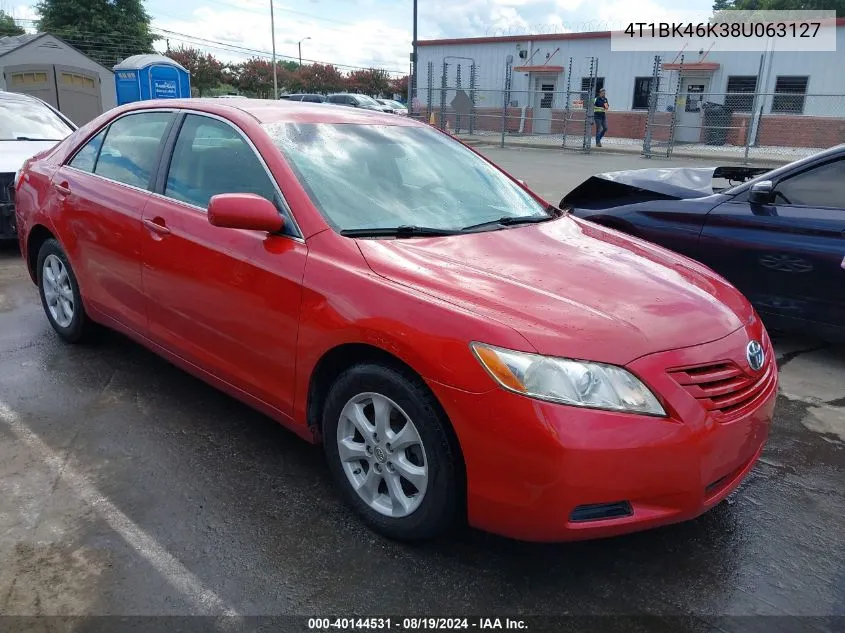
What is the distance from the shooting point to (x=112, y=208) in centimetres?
380

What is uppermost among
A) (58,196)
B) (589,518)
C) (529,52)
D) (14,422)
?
(529,52)

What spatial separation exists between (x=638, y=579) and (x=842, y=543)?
0.90 meters

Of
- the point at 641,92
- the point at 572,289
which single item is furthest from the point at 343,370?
the point at 641,92

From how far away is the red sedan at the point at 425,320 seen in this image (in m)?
2.19

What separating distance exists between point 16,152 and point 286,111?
17.4ft

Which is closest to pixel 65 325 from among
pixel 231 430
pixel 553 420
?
pixel 231 430

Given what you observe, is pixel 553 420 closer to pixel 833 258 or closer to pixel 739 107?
pixel 833 258

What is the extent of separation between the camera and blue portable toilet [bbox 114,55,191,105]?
18781 millimetres

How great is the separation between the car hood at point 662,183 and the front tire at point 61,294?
3.84 metres

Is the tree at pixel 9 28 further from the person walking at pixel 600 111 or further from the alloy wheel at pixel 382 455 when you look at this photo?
the alloy wheel at pixel 382 455

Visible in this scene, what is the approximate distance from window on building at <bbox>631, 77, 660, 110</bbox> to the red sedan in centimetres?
2525

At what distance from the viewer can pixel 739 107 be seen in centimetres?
2509

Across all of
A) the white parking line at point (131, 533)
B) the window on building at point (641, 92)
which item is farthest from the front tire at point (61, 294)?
the window on building at point (641, 92)

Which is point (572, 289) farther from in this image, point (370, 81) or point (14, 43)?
point (370, 81)
